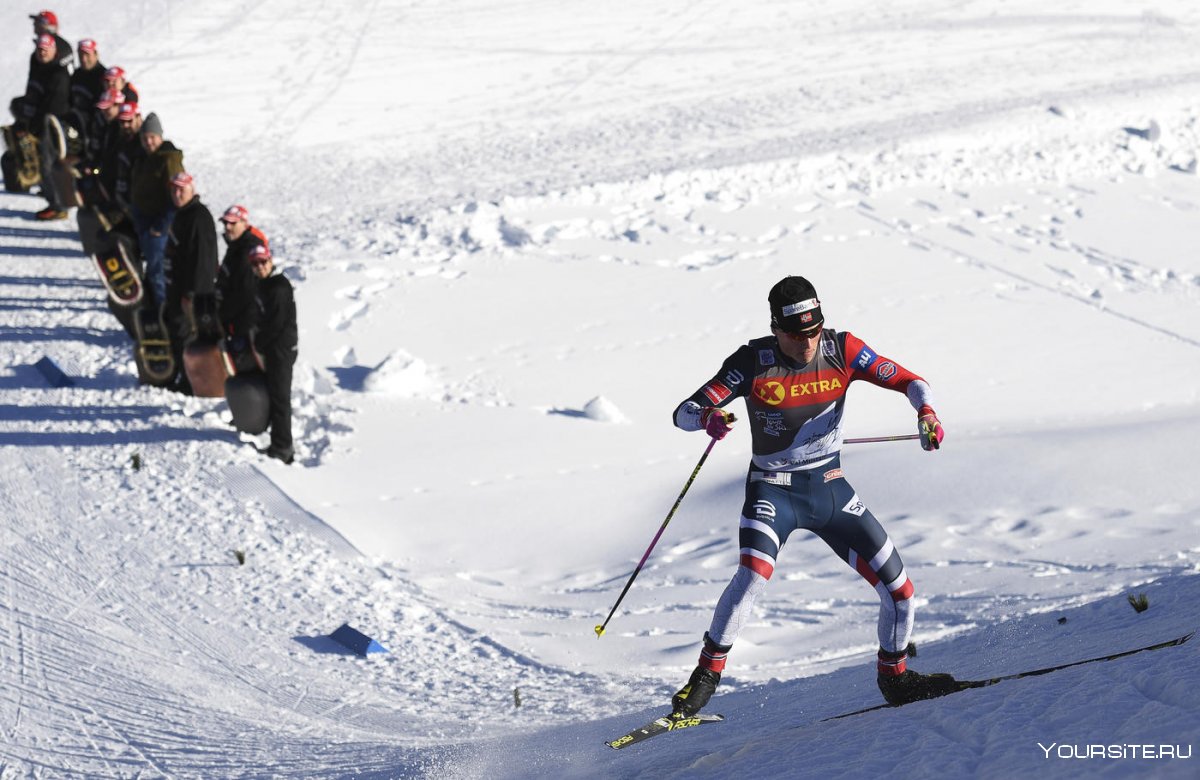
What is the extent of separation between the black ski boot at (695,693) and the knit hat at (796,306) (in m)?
1.54

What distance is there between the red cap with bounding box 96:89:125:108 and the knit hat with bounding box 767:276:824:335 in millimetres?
8432

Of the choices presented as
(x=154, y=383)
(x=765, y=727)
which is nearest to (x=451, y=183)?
(x=154, y=383)

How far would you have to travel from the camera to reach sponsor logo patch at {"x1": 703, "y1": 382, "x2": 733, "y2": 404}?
5520 millimetres

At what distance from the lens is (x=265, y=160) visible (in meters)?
17.7

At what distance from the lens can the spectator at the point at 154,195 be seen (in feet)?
35.4

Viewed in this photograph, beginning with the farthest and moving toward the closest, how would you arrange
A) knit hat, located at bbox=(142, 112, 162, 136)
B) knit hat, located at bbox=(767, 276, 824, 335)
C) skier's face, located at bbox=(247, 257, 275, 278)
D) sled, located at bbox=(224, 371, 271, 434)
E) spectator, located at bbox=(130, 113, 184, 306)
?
1. knit hat, located at bbox=(142, 112, 162, 136)
2. spectator, located at bbox=(130, 113, 184, 306)
3. sled, located at bbox=(224, 371, 271, 434)
4. skier's face, located at bbox=(247, 257, 275, 278)
5. knit hat, located at bbox=(767, 276, 824, 335)

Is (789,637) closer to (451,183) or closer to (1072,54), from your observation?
(451,183)

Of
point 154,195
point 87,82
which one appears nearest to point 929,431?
point 154,195

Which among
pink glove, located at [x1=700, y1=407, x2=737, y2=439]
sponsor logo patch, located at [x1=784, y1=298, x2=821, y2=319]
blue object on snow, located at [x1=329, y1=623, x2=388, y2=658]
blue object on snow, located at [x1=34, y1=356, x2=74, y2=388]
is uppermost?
sponsor logo patch, located at [x1=784, y1=298, x2=821, y2=319]

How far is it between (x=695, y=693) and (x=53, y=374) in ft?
25.8

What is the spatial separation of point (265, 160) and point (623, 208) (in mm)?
5261

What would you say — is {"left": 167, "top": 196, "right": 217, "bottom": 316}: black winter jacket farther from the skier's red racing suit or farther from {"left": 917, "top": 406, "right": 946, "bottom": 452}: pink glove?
{"left": 917, "top": 406, "right": 946, "bottom": 452}: pink glove

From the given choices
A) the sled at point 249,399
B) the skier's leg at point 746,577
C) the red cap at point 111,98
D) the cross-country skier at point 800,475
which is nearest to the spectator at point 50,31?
the red cap at point 111,98

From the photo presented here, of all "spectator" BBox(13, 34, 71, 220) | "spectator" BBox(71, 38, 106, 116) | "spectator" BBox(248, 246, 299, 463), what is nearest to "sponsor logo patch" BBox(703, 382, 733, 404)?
"spectator" BBox(248, 246, 299, 463)
